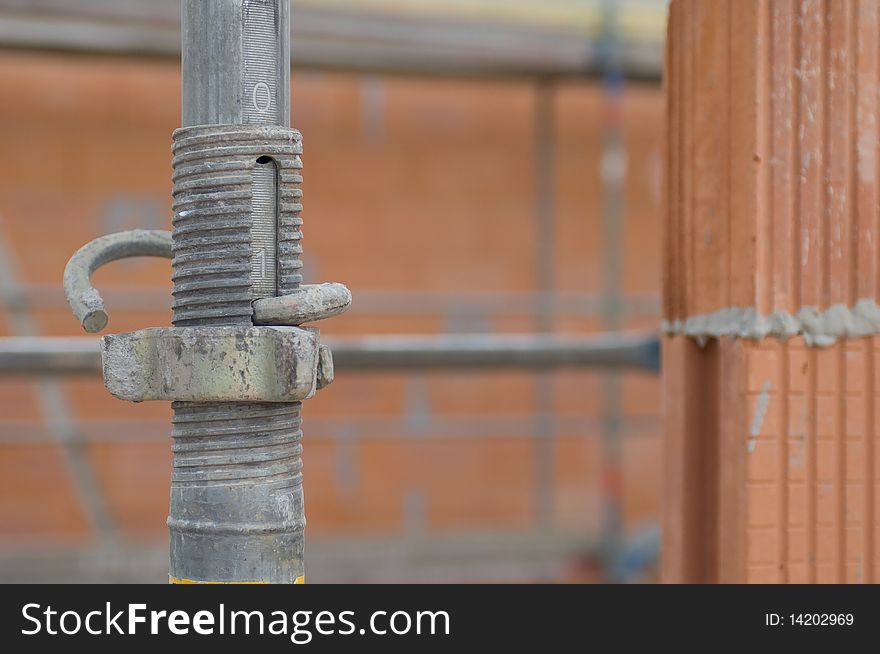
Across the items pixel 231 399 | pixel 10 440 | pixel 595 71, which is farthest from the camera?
pixel 595 71

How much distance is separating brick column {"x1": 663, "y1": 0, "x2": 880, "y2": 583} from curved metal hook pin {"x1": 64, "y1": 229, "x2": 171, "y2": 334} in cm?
97

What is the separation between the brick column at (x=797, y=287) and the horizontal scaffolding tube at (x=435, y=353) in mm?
1498

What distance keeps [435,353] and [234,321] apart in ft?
7.28

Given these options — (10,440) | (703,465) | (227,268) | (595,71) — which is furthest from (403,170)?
(227,268)

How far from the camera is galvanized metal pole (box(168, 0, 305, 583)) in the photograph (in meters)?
1.48

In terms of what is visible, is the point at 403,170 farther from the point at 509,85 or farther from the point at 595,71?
the point at 595,71

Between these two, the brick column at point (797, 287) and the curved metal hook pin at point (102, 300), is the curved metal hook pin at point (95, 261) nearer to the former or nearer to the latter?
the curved metal hook pin at point (102, 300)

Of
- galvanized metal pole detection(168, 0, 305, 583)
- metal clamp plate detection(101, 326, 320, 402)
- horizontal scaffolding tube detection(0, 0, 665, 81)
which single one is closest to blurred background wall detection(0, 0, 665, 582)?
horizontal scaffolding tube detection(0, 0, 665, 81)

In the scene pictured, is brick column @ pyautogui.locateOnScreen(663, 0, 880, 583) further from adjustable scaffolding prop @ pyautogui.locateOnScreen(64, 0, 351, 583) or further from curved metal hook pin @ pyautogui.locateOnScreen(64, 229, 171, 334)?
curved metal hook pin @ pyautogui.locateOnScreen(64, 229, 171, 334)

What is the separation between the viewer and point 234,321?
4.92ft

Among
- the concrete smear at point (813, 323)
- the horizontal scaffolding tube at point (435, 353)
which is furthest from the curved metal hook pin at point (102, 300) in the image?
the horizontal scaffolding tube at point (435, 353)

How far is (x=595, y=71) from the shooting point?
5738mm

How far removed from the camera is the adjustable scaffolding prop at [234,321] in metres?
1.45

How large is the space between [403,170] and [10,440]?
2392mm
